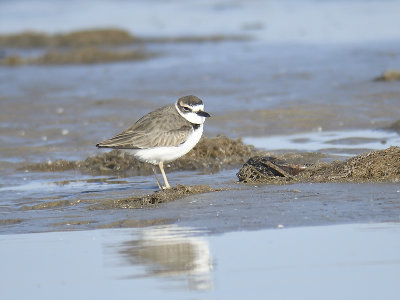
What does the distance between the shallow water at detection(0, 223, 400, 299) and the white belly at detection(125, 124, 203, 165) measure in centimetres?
213

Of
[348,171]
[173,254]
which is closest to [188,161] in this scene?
[348,171]

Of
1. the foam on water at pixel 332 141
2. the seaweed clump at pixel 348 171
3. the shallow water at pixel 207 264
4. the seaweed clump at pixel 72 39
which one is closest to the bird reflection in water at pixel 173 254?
the shallow water at pixel 207 264

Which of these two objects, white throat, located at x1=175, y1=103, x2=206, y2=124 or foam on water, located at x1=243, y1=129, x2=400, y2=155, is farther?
foam on water, located at x1=243, y1=129, x2=400, y2=155

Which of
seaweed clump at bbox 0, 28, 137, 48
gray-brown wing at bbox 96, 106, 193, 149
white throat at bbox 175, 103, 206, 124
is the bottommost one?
gray-brown wing at bbox 96, 106, 193, 149

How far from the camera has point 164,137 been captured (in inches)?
390

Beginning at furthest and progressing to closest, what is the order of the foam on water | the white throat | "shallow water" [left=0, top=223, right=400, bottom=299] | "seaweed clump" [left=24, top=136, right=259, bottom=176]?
the foam on water → "seaweed clump" [left=24, top=136, right=259, bottom=176] → the white throat → "shallow water" [left=0, top=223, right=400, bottom=299]

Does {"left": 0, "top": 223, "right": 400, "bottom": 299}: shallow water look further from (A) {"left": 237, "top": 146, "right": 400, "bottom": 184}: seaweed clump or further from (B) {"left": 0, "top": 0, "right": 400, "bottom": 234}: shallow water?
(A) {"left": 237, "top": 146, "right": 400, "bottom": 184}: seaweed clump

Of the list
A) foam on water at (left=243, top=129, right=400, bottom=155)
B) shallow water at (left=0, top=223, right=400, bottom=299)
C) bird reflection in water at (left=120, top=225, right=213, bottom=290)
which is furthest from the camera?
foam on water at (left=243, top=129, right=400, bottom=155)

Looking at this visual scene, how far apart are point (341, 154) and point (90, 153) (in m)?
3.92

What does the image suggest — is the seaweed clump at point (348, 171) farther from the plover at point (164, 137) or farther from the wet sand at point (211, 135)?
the plover at point (164, 137)

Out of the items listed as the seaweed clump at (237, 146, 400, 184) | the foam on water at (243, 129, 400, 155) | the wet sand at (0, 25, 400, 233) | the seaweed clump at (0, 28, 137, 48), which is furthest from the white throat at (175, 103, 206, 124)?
the seaweed clump at (0, 28, 137, 48)

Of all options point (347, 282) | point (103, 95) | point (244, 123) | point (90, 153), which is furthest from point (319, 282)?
point (103, 95)

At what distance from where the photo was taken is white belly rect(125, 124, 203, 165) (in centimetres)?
988

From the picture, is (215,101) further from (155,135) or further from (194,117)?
(155,135)
